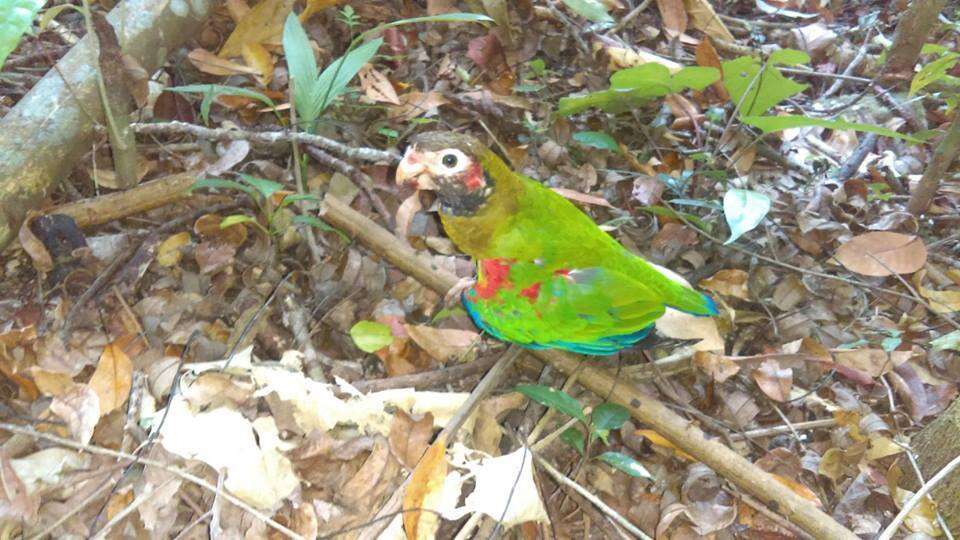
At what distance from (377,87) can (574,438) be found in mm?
1865

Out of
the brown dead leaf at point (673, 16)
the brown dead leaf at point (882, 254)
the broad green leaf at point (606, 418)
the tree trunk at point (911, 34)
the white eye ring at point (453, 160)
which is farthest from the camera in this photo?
the brown dead leaf at point (673, 16)

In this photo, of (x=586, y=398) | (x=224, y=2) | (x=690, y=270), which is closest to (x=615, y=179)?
(x=690, y=270)

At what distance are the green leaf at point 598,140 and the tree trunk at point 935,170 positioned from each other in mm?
1393

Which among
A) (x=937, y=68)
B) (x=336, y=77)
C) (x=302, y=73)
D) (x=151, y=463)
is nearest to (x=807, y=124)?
(x=937, y=68)

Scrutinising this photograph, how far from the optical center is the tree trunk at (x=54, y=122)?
2410mm

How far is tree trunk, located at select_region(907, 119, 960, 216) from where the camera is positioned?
10.0ft

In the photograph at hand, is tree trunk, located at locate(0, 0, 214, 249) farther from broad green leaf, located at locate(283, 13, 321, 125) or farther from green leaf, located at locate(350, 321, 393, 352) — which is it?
green leaf, located at locate(350, 321, 393, 352)

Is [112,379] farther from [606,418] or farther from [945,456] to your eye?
[945,456]

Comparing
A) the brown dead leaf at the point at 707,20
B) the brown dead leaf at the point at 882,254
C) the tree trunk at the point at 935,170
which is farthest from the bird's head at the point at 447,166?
the brown dead leaf at the point at 707,20

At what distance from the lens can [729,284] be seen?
9.98 feet

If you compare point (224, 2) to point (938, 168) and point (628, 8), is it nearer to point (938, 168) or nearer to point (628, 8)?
point (628, 8)

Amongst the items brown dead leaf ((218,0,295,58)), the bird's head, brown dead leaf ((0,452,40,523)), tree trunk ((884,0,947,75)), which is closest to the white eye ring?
the bird's head

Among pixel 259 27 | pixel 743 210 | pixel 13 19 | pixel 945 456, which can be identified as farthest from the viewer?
pixel 259 27

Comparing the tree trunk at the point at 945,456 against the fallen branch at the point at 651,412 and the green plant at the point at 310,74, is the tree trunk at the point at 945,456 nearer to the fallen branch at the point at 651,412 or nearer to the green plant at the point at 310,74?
the fallen branch at the point at 651,412
